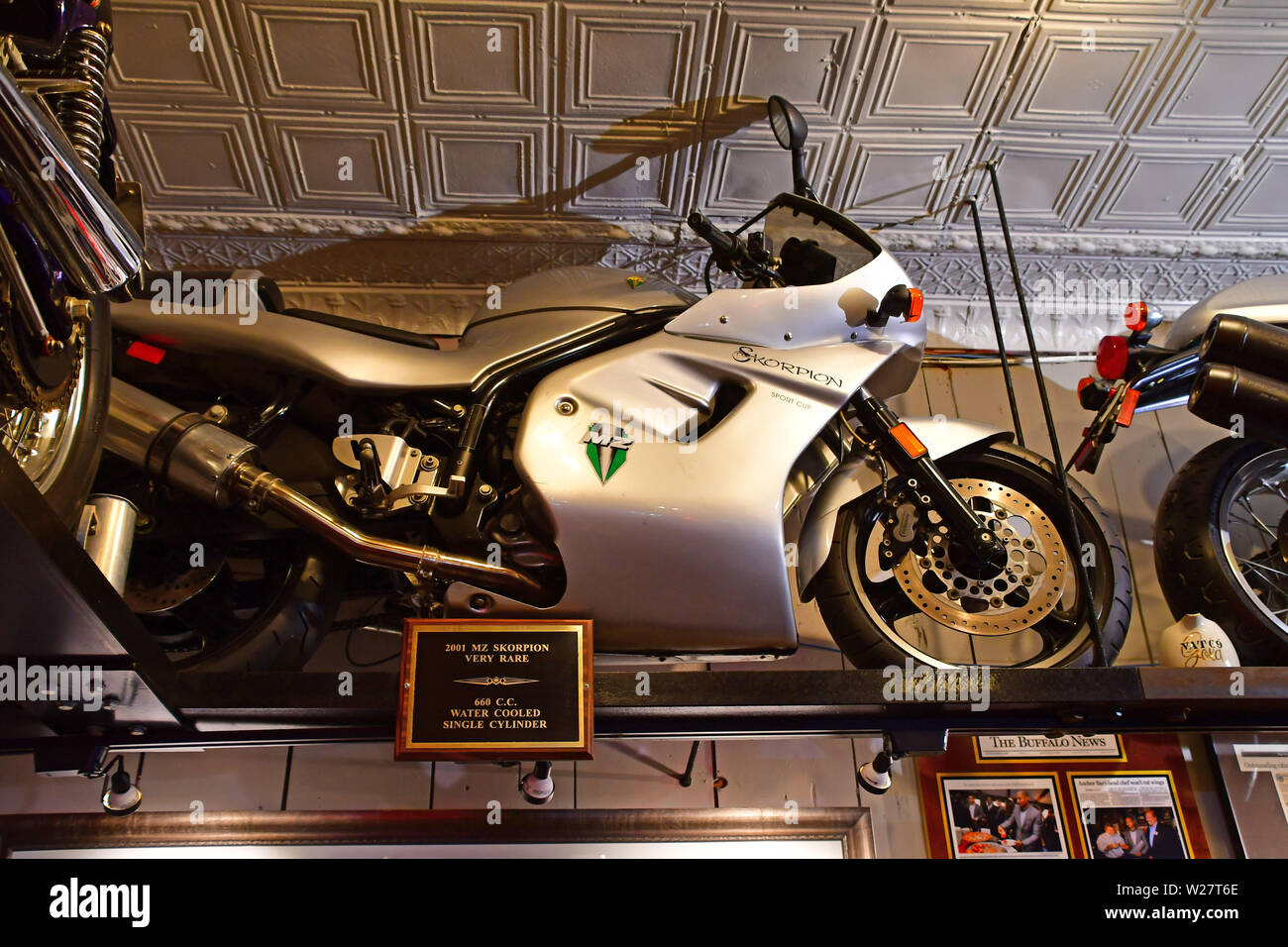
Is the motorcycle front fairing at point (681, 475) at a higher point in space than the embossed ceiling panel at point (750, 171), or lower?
lower

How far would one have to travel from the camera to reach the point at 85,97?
5.22ft

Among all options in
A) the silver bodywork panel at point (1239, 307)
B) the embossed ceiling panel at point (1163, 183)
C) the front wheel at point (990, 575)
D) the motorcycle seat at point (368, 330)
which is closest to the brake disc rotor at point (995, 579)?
the front wheel at point (990, 575)

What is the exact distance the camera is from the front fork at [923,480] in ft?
7.40

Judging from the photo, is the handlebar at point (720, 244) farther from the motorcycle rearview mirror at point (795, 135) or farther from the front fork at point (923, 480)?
the front fork at point (923, 480)

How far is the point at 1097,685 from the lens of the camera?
209 centimetres

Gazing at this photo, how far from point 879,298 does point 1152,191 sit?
1.56m

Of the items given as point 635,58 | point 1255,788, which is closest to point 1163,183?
point 635,58

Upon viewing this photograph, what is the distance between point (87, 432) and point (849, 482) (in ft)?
5.34

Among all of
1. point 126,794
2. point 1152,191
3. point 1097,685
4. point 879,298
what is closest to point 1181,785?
point 1097,685

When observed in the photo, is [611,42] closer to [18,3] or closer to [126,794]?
[18,3]

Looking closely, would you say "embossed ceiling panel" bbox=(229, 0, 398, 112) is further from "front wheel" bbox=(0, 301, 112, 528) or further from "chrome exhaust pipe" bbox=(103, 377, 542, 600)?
"front wheel" bbox=(0, 301, 112, 528)

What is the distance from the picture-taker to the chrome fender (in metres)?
2.35

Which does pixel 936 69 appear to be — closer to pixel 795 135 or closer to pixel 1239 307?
pixel 795 135

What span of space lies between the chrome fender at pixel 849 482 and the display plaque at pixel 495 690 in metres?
0.61
